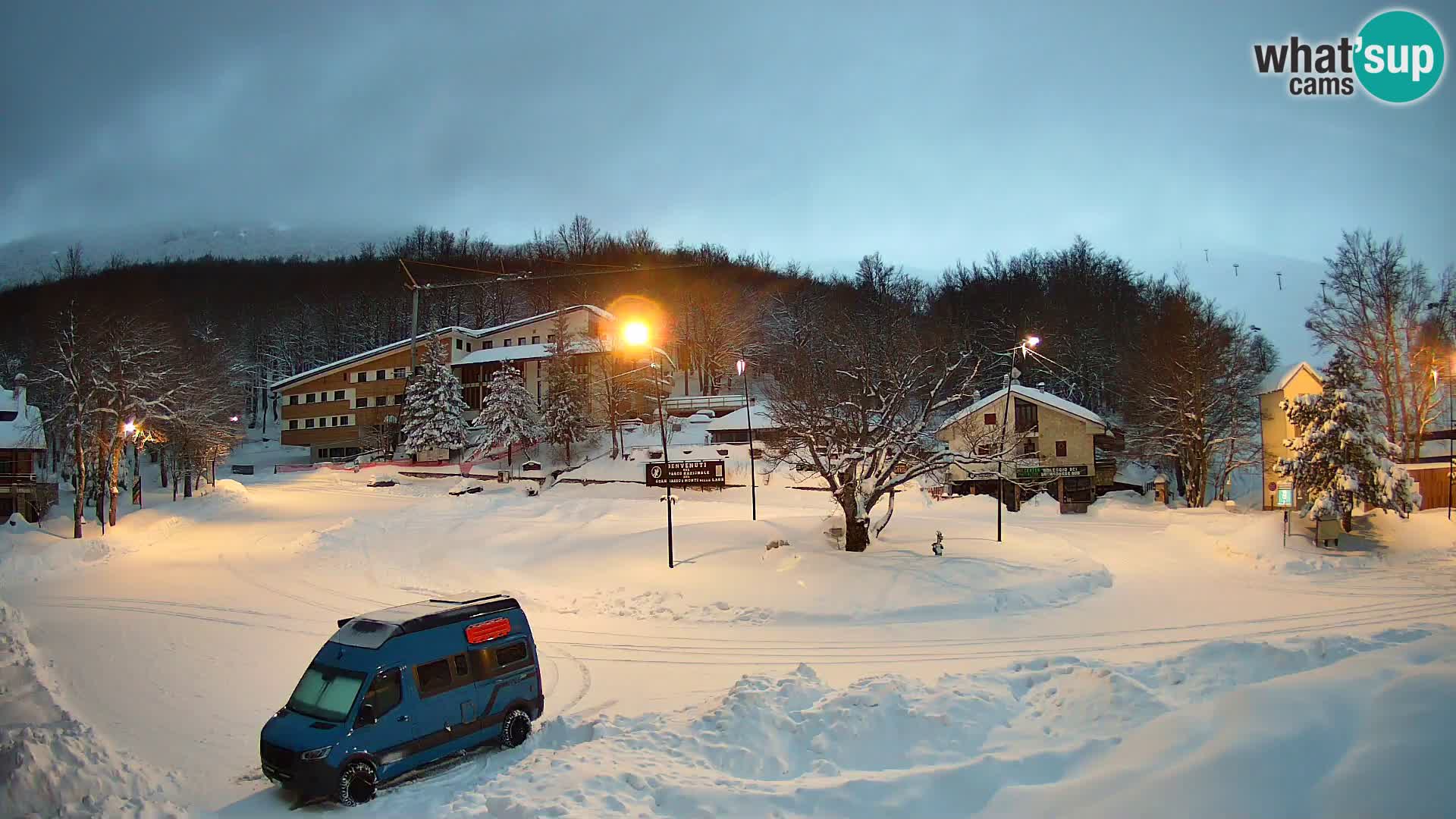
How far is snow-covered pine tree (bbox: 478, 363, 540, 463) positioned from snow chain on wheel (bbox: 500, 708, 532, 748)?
4696cm

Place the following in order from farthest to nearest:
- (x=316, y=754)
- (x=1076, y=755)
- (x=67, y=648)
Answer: (x=67, y=648)
(x=316, y=754)
(x=1076, y=755)

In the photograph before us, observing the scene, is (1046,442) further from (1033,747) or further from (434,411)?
(434,411)

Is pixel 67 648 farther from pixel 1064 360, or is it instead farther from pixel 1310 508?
pixel 1064 360

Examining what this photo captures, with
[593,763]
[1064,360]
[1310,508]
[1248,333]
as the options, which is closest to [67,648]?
[593,763]

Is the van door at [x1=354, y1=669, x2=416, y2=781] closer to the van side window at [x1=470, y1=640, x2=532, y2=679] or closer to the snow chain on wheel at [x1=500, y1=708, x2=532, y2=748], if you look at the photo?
the van side window at [x1=470, y1=640, x2=532, y2=679]

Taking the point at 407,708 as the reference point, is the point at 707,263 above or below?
above

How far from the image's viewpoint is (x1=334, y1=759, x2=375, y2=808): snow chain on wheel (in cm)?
857

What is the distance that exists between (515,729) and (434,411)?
5444 cm

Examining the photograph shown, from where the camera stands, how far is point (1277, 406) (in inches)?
1609

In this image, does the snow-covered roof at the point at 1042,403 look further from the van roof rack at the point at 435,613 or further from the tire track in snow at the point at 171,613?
the van roof rack at the point at 435,613

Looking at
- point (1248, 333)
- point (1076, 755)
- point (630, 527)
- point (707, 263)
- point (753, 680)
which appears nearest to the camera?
point (1076, 755)

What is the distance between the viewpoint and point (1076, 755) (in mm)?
8023

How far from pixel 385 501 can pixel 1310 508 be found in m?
44.4

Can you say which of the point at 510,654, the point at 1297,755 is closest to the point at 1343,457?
the point at 1297,755
